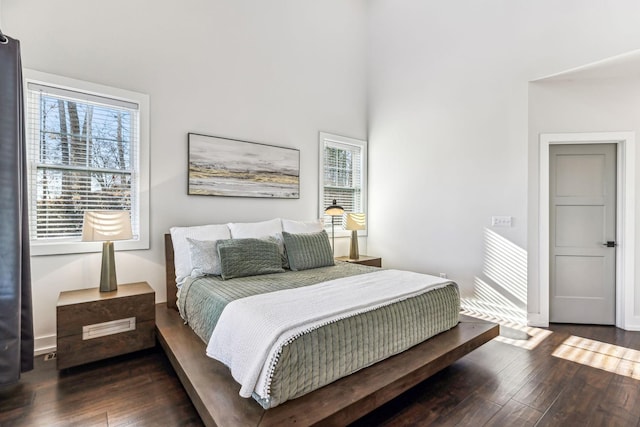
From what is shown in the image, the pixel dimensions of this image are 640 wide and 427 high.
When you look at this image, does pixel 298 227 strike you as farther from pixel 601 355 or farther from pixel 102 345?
pixel 601 355

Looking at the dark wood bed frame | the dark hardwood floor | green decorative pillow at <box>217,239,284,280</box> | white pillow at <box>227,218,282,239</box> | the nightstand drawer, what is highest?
white pillow at <box>227,218,282,239</box>

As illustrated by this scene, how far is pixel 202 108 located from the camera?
11.6 feet

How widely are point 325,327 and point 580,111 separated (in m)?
3.80

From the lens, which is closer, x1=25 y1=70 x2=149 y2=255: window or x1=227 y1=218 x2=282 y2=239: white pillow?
x1=25 y1=70 x2=149 y2=255: window

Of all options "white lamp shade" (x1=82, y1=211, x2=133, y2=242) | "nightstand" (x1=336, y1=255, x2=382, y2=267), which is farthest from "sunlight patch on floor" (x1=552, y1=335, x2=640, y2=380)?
"white lamp shade" (x1=82, y1=211, x2=133, y2=242)

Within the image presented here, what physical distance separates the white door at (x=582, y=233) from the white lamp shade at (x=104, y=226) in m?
4.45

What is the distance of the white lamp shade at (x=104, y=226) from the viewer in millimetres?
2564

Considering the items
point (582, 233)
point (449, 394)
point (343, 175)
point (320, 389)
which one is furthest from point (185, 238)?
point (582, 233)

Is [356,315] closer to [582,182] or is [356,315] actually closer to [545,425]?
[545,425]

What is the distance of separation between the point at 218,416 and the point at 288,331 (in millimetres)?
499

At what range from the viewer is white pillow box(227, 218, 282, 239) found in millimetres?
3334

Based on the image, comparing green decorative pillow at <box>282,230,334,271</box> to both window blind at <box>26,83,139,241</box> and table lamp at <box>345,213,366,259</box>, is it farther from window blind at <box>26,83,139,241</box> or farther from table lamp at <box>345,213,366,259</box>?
window blind at <box>26,83,139,241</box>

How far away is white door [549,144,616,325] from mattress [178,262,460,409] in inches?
76.9

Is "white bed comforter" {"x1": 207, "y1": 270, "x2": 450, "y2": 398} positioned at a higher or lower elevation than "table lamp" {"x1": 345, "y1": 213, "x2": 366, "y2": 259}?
lower
